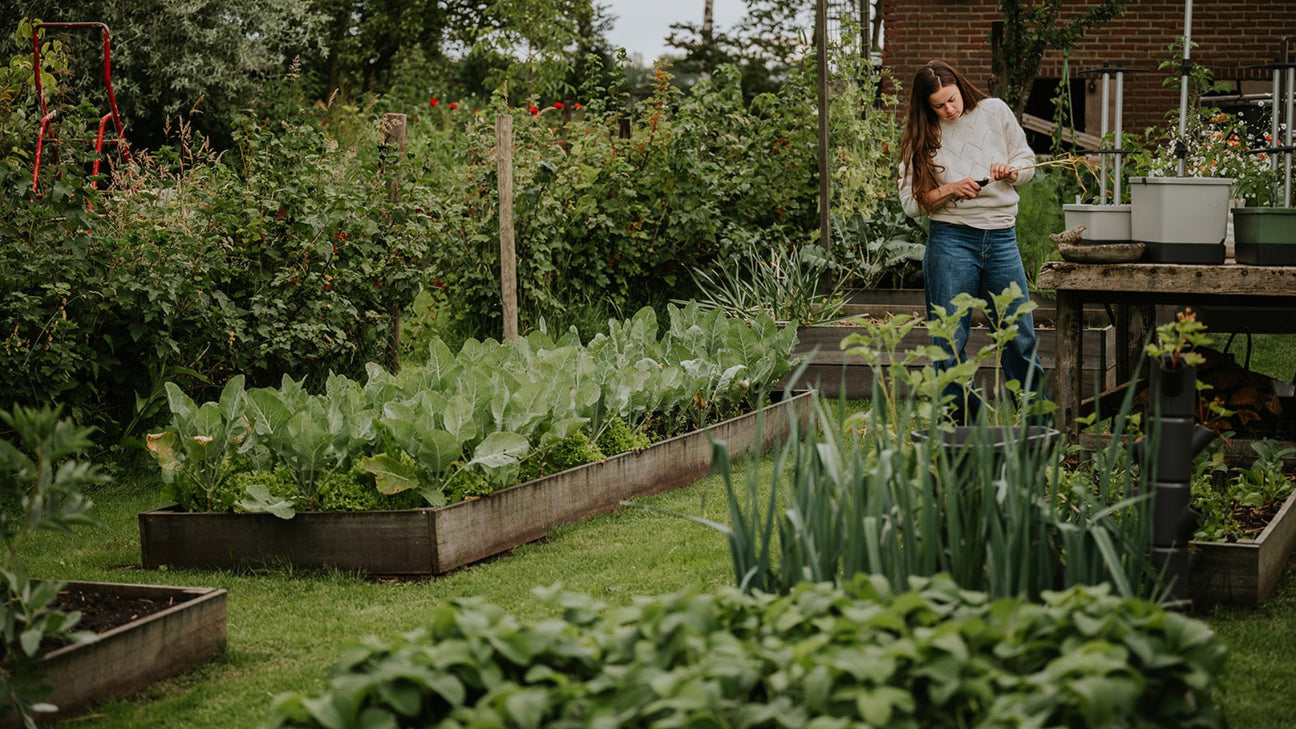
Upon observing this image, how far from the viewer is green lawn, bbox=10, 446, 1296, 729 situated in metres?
2.92

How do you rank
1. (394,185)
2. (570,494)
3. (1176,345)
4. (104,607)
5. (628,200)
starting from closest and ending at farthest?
1. (1176,345)
2. (104,607)
3. (570,494)
4. (394,185)
5. (628,200)

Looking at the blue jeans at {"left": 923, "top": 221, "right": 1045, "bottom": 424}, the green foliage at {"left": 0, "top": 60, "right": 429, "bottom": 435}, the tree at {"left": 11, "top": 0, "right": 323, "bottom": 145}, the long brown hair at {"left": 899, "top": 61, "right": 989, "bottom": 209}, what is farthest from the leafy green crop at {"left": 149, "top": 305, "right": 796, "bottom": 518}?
the tree at {"left": 11, "top": 0, "right": 323, "bottom": 145}

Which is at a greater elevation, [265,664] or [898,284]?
[898,284]

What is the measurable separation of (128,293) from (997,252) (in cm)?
371

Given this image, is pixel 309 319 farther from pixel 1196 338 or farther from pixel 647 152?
pixel 1196 338

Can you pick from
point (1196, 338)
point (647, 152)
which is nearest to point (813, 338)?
point (647, 152)

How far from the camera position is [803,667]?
192cm

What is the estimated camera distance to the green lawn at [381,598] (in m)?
2.92

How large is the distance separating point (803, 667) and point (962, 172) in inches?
151

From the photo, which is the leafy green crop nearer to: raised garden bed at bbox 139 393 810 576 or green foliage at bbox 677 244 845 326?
raised garden bed at bbox 139 393 810 576

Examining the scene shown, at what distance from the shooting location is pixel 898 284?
854cm

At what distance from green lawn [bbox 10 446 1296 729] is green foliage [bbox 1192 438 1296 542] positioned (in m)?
0.23

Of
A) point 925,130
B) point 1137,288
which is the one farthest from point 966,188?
point 1137,288

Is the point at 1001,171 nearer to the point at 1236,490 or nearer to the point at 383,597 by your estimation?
the point at 1236,490
